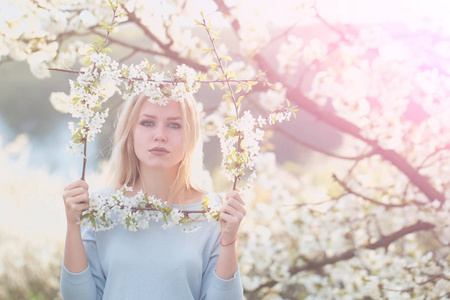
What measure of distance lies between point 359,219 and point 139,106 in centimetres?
137

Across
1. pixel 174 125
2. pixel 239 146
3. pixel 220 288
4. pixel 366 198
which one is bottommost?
pixel 220 288

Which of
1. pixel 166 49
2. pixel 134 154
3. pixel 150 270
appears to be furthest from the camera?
pixel 166 49

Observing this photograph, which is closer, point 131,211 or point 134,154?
point 131,211

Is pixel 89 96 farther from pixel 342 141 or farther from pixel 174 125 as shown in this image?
pixel 342 141

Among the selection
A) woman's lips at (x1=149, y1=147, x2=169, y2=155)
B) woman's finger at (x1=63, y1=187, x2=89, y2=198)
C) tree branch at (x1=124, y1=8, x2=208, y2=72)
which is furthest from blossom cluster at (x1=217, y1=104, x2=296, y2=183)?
tree branch at (x1=124, y1=8, x2=208, y2=72)

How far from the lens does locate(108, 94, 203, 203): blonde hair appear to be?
117cm

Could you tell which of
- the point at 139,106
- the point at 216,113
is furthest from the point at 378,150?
the point at 139,106

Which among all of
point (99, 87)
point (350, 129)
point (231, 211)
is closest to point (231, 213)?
point (231, 211)

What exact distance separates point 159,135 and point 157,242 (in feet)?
0.75

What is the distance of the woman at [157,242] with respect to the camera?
108 cm

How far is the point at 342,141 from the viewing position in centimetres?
227

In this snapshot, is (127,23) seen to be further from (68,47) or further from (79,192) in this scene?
(79,192)

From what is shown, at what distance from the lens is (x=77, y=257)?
107 cm

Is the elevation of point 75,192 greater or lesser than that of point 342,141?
lesser
